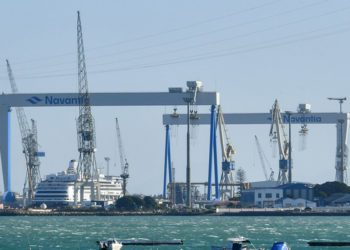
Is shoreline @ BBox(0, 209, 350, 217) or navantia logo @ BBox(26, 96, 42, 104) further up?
navantia logo @ BBox(26, 96, 42, 104)

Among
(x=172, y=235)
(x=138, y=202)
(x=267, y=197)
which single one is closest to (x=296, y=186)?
(x=267, y=197)

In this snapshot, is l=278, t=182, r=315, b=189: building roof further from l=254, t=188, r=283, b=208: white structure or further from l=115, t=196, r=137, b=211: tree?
l=115, t=196, r=137, b=211: tree

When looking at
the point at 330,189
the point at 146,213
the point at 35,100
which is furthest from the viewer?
the point at 330,189

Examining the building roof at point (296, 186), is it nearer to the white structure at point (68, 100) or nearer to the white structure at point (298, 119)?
the white structure at point (298, 119)

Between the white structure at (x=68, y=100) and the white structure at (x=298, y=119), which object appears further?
the white structure at (x=298, y=119)

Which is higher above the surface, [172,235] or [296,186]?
[296,186]

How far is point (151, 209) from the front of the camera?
189875 millimetres

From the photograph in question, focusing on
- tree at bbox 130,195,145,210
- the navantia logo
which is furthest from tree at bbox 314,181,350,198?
the navantia logo

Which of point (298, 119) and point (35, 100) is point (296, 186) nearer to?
point (298, 119)

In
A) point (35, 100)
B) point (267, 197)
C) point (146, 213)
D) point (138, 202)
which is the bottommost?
point (146, 213)

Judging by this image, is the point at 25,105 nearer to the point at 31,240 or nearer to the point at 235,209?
the point at 235,209

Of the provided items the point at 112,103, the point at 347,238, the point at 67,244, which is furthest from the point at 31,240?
the point at 112,103

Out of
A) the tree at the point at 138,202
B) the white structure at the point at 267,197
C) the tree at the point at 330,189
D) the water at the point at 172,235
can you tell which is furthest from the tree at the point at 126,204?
the water at the point at 172,235

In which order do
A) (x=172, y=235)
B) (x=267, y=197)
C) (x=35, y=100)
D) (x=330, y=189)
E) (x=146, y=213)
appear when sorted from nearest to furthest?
1. (x=172, y=235)
2. (x=35, y=100)
3. (x=146, y=213)
4. (x=330, y=189)
5. (x=267, y=197)
